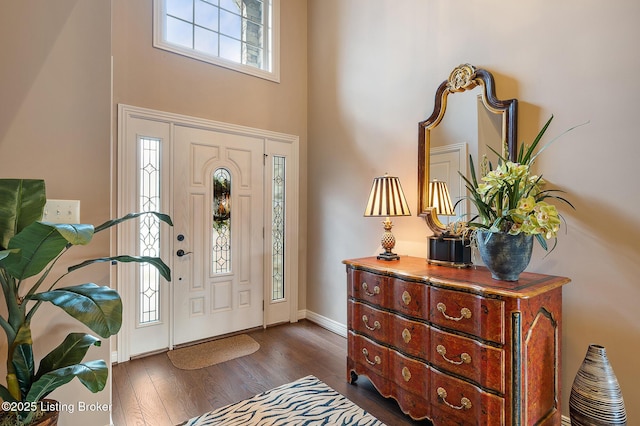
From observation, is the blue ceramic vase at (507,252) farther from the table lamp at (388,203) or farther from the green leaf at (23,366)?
the green leaf at (23,366)

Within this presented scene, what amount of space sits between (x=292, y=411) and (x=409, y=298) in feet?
3.52

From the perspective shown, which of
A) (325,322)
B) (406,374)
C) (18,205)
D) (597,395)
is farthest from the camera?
(325,322)

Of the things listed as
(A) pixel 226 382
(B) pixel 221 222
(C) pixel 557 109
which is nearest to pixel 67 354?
(A) pixel 226 382

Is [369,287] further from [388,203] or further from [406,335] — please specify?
[388,203]

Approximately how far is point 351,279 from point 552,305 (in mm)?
1241

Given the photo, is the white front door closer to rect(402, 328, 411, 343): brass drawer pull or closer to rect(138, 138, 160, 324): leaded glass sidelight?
rect(138, 138, 160, 324): leaded glass sidelight

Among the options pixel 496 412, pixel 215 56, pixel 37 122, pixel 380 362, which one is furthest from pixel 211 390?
pixel 215 56

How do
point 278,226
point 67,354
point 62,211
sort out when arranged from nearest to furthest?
point 67,354 → point 62,211 → point 278,226

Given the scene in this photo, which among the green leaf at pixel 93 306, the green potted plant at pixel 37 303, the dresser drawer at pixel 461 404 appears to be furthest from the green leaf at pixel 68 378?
the dresser drawer at pixel 461 404

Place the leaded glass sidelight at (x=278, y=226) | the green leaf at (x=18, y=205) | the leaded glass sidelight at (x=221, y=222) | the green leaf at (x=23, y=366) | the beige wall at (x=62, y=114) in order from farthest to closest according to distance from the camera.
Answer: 1. the leaded glass sidelight at (x=278, y=226)
2. the leaded glass sidelight at (x=221, y=222)
3. the beige wall at (x=62, y=114)
4. the green leaf at (x=23, y=366)
5. the green leaf at (x=18, y=205)

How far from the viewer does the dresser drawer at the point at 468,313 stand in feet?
5.20

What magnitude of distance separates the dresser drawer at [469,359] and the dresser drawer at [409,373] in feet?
0.40

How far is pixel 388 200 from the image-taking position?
2.51 m

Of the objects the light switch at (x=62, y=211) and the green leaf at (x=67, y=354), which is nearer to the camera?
the green leaf at (x=67, y=354)
